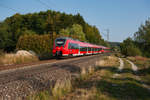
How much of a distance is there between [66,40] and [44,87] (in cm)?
1357

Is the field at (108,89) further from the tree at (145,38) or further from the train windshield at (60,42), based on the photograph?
the tree at (145,38)

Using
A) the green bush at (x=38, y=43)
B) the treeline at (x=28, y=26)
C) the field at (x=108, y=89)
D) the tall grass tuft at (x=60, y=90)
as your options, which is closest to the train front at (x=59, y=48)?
the field at (x=108, y=89)

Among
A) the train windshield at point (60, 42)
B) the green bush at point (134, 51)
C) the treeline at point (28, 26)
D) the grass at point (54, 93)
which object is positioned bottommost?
Result: the grass at point (54, 93)

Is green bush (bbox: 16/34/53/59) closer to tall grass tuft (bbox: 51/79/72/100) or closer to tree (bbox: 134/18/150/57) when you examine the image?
tree (bbox: 134/18/150/57)

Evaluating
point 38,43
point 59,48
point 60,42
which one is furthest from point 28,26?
point 59,48

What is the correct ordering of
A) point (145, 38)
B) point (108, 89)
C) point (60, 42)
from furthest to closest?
point (145, 38)
point (60, 42)
point (108, 89)

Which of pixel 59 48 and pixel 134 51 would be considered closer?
pixel 59 48

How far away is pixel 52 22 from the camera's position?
29.4m

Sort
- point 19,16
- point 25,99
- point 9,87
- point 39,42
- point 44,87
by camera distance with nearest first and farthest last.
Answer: point 25,99
point 9,87
point 44,87
point 39,42
point 19,16

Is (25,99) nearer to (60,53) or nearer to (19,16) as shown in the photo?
(60,53)

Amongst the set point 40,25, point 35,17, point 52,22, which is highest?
point 35,17

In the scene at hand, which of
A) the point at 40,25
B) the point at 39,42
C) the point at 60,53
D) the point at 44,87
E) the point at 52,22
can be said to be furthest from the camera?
the point at 40,25

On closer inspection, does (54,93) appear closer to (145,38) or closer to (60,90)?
(60,90)

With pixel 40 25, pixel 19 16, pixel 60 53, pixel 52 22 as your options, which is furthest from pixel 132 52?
pixel 19 16
